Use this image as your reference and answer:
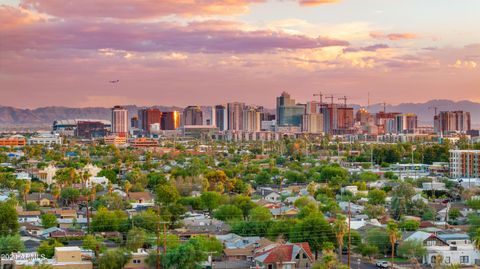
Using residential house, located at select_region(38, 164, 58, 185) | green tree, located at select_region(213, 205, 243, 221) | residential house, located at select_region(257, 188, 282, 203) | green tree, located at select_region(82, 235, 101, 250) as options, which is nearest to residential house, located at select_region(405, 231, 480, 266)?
green tree, located at select_region(213, 205, 243, 221)

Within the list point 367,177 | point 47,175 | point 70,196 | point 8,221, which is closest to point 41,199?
point 70,196

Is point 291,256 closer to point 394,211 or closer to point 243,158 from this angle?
point 394,211

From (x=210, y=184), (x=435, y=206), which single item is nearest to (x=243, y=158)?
(x=210, y=184)

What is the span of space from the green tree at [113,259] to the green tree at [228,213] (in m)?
12.3

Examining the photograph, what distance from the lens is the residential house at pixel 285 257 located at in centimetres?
2664

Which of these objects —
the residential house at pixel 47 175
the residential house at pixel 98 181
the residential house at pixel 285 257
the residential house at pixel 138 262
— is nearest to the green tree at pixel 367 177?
the residential house at pixel 98 181

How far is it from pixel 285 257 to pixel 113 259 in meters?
5.33

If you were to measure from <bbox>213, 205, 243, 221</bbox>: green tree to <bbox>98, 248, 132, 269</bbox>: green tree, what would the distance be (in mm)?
12291

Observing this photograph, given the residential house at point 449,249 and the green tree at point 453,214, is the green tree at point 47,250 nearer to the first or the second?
the residential house at point 449,249

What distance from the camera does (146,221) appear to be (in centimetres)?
3353

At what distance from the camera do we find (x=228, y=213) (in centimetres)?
3847

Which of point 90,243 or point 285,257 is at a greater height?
point 90,243

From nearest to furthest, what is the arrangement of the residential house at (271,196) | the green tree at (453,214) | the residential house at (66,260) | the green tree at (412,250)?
the residential house at (66,260), the green tree at (412,250), the green tree at (453,214), the residential house at (271,196)

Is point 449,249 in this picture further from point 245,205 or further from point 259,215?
point 245,205
